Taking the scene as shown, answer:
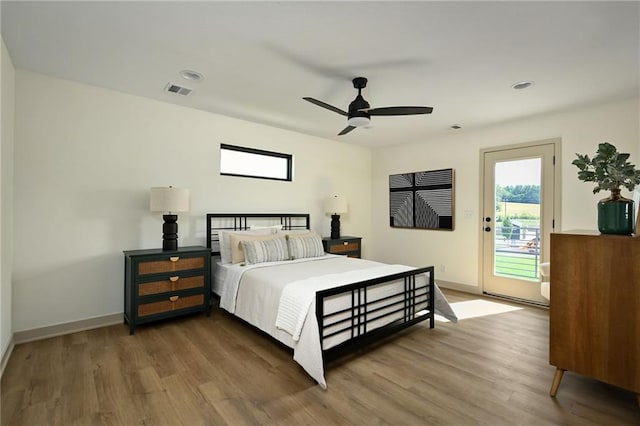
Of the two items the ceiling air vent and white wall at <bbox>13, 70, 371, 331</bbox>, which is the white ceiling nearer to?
the ceiling air vent

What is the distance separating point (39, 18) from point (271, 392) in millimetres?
3017

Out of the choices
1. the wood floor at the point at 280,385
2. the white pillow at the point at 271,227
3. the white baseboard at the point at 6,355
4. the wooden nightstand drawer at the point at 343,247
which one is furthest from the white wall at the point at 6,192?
the wooden nightstand drawer at the point at 343,247

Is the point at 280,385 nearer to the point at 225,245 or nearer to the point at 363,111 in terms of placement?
the point at 225,245

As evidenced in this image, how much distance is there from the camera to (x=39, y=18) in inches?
82.5

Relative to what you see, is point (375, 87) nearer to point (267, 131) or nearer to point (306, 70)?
point (306, 70)

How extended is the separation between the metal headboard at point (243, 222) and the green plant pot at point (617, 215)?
3647 mm

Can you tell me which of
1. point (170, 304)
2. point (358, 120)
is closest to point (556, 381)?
point (358, 120)

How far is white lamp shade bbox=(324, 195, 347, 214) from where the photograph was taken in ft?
16.5

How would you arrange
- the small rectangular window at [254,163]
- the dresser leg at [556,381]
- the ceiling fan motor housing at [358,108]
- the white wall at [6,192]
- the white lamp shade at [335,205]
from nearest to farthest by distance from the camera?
the dresser leg at [556,381] → the white wall at [6,192] → the ceiling fan motor housing at [358,108] → the small rectangular window at [254,163] → the white lamp shade at [335,205]

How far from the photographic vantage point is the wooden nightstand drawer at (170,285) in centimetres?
315

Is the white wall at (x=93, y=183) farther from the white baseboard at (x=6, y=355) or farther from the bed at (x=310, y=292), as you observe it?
the bed at (x=310, y=292)

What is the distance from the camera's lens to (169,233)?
3412mm

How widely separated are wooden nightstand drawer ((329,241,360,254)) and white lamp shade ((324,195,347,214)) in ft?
1.80

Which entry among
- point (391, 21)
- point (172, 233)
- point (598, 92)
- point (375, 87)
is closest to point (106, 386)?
point (172, 233)
